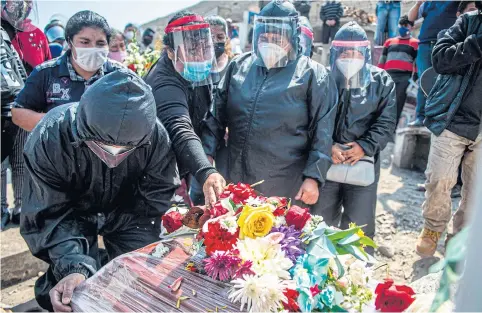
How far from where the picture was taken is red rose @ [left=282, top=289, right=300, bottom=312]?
145 centimetres

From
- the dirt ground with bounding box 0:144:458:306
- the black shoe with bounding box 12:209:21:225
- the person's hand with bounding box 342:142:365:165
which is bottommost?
the dirt ground with bounding box 0:144:458:306

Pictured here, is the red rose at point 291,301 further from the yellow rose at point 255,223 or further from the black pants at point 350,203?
the black pants at point 350,203

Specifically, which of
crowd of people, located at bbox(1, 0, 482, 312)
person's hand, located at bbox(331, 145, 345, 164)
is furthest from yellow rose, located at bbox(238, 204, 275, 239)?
person's hand, located at bbox(331, 145, 345, 164)

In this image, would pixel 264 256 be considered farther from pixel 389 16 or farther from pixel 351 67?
pixel 389 16

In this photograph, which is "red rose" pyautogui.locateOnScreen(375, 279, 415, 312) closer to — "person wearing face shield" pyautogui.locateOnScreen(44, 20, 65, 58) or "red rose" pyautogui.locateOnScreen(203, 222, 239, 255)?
"red rose" pyautogui.locateOnScreen(203, 222, 239, 255)

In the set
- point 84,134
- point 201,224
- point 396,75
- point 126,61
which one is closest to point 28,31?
point 126,61

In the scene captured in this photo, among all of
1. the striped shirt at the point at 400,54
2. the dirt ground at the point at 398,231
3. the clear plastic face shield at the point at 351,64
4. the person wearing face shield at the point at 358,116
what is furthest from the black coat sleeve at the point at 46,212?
the striped shirt at the point at 400,54

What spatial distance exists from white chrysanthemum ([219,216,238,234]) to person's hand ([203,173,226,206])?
0.34 meters

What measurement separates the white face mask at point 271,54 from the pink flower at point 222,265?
148 centimetres

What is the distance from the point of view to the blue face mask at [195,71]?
278cm

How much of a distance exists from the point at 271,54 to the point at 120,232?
4.67 feet

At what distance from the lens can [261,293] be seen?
4.58 ft

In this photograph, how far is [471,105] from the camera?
2.96 meters

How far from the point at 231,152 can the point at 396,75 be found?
3.88 metres
